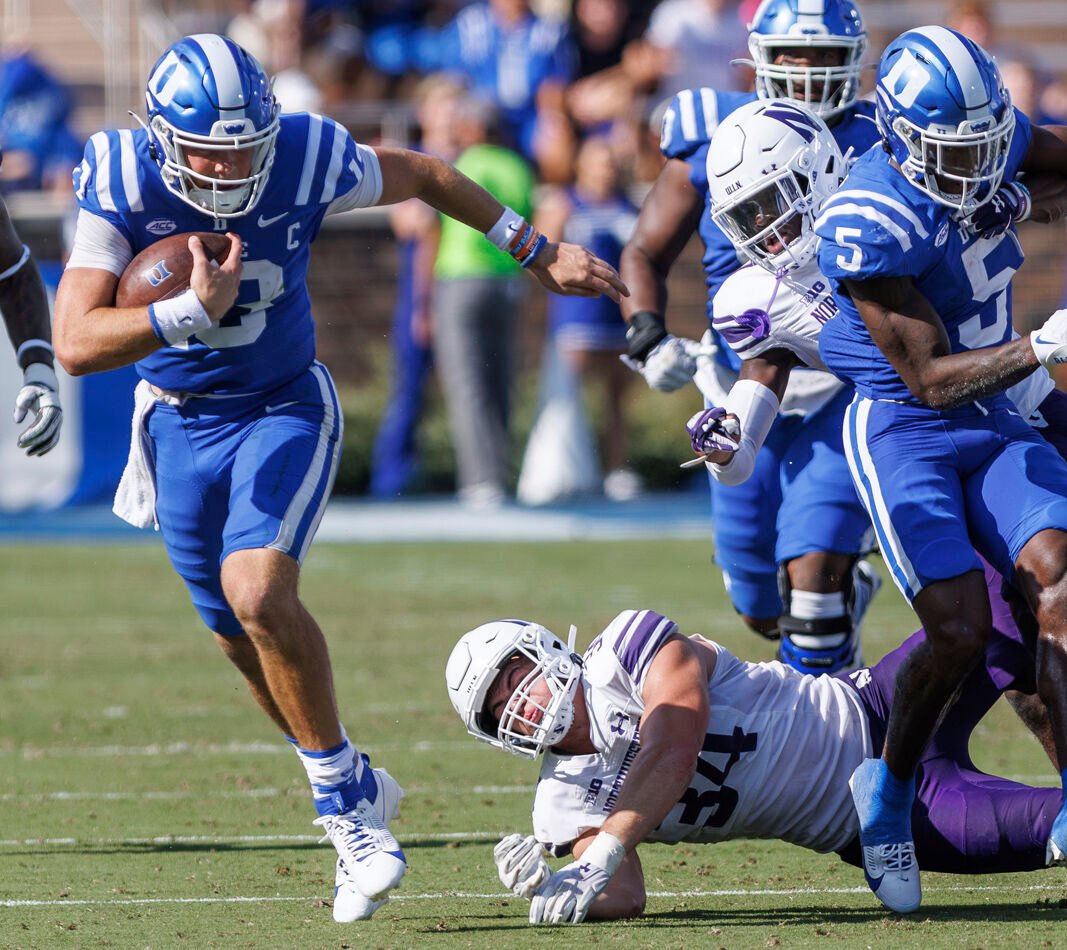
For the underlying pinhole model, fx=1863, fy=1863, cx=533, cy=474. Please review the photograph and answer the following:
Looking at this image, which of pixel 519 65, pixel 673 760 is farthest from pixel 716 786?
pixel 519 65

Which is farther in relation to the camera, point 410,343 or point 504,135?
point 410,343

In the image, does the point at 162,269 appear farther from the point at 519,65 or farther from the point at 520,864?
the point at 519,65

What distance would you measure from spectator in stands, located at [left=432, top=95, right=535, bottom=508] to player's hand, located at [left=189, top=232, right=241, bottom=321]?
7.42 metres

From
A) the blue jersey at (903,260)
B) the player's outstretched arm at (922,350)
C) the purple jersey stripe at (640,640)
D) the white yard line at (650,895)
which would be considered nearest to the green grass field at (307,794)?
the white yard line at (650,895)

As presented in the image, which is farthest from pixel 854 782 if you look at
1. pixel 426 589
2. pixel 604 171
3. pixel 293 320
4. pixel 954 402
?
pixel 604 171

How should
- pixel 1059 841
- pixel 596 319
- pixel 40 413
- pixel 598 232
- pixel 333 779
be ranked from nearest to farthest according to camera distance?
pixel 1059 841 < pixel 333 779 < pixel 40 413 < pixel 598 232 < pixel 596 319

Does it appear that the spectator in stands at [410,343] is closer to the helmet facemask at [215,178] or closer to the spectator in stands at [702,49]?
the spectator in stands at [702,49]

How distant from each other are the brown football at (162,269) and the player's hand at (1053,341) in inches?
75.0

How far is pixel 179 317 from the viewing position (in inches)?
164

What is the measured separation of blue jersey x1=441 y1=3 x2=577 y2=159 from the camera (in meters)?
13.0

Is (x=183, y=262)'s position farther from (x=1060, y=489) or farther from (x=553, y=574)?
(x=553, y=574)

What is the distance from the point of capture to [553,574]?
32.3 feet

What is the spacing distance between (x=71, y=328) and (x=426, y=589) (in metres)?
5.31

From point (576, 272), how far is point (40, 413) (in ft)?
4.86
